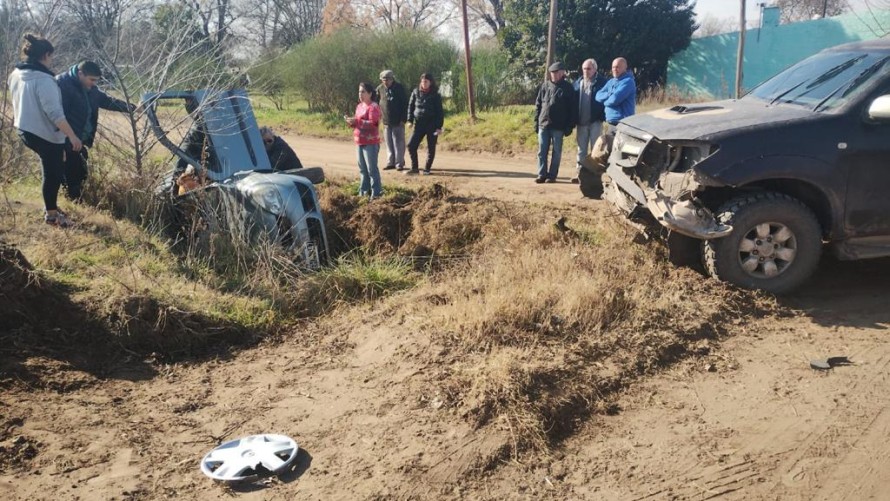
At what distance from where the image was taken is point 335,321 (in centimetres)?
550

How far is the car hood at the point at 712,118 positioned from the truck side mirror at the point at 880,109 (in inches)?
15.5

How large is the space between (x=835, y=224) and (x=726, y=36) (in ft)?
60.6

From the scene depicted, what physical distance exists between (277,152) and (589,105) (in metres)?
4.54

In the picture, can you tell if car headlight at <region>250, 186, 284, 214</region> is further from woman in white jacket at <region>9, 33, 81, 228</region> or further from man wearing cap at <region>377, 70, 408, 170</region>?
man wearing cap at <region>377, 70, 408, 170</region>

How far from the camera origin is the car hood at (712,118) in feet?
17.0

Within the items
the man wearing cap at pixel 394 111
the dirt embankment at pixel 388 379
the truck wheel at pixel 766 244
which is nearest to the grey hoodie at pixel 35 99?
the dirt embankment at pixel 388 379

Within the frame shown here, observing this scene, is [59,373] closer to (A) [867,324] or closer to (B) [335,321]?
(B) [335,321]

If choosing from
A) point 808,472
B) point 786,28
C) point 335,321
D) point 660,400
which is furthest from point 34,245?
point 786,28

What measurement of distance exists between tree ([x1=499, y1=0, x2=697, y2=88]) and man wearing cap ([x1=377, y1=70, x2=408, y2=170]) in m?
10.1

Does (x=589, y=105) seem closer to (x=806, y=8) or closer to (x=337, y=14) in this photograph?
(x=337, y=14)

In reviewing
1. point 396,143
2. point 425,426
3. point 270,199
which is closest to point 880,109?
point 425,426

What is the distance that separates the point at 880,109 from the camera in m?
4.91

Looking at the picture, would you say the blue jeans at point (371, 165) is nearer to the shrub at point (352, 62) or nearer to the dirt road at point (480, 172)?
the dirt road at point (480, 172)

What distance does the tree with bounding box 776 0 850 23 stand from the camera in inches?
1270
